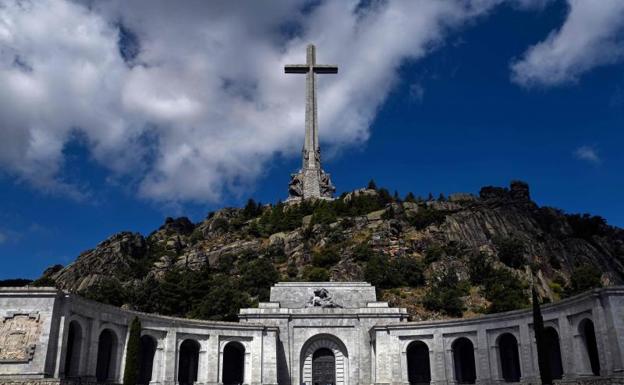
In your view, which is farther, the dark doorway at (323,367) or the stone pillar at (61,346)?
the dark doorway at (323,367)

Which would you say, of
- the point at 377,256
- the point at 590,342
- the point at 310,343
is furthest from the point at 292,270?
the point at 590,342

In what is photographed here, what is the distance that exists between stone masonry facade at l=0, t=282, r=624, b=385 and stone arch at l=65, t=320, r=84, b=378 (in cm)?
7

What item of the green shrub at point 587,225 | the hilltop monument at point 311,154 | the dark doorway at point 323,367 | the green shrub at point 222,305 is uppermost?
the hilltop monument at point 311,154

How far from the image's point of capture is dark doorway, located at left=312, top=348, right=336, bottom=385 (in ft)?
170

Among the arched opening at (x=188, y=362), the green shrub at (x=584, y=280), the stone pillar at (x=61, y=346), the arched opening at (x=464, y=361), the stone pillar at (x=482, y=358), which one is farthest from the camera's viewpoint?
the green shrub at (x=584, y=280)

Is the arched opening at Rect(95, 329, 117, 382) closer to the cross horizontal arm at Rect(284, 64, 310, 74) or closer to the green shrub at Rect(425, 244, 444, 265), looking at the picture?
the green shrub at Rect(425, 244, 444, 265)

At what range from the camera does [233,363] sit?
5112 cm

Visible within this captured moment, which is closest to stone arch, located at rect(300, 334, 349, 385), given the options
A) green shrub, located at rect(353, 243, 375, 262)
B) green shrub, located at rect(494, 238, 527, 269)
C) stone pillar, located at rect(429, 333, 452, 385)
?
stone pillar, located at rect(429, 333, 452, 385)

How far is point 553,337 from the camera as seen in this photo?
142 feet

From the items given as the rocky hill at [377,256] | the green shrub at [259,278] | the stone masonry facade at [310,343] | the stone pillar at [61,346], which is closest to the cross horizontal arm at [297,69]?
the rocky hill at [377,256]

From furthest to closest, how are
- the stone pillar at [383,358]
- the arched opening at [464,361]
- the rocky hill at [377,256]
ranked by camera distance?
1. the rocky hill at [377,256]
2. the arched opening at [464,361]
3. the stone pillar at [383,358]

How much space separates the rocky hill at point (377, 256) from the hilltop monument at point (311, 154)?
4.49 metres

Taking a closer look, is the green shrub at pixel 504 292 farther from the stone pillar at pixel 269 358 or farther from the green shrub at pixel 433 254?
the stone pillar at pixel 269 358

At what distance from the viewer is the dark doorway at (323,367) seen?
51.9 meters
